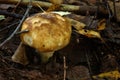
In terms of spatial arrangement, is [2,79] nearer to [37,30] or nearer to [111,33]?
[37,30]

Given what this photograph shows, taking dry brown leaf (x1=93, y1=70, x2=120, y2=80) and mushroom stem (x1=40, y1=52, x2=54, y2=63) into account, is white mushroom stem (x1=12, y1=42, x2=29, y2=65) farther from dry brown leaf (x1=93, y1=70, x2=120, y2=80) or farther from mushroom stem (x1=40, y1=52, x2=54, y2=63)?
dry brown leaf (x1=93, y1=70, x2=120, y2=80)

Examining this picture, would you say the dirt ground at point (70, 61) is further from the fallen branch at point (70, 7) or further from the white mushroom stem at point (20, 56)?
the fallen branch at point (70, 7)

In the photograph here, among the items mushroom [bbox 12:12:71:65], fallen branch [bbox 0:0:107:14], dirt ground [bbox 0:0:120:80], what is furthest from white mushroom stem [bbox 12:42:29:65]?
fallen branch [bbox 0:0:107:14]

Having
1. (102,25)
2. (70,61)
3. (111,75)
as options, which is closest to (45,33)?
(70,61)

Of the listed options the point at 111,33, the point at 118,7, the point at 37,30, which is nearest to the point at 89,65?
the point at 111,33

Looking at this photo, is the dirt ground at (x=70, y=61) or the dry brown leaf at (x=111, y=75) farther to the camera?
the dry brown leaf at (x=111, y=75)

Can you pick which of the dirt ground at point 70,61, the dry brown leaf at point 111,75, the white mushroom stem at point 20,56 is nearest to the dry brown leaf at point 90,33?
the dirt ground at point 70,61

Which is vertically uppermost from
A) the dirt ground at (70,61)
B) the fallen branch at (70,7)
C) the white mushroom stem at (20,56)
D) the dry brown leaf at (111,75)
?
the fallen branch at (70,7)

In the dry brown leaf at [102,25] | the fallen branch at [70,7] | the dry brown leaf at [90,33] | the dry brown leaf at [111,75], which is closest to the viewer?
the dry brown leaf at [111,75]
